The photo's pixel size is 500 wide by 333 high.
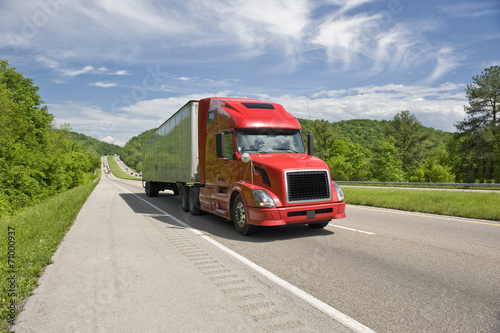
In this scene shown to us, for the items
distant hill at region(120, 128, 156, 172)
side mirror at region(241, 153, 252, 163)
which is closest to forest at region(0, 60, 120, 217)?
distant hill at region(120, 128, 156, 172)

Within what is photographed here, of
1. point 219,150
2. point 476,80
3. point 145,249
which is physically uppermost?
point 476,80

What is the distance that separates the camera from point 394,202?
1309 centimetres

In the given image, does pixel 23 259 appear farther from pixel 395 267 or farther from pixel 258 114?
pixel 395 267

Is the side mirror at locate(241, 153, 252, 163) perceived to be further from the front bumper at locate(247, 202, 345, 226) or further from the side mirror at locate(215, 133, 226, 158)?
the front bumper at locate(247, 202, 345, 226)

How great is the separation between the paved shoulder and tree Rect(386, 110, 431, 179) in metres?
58.4

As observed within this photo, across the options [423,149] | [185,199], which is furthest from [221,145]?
[423,149]

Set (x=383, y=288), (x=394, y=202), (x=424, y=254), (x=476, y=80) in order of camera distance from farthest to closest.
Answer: (x=476, y=80), (x=394, y=202), (x=424, y=254), (x=383, y=288)

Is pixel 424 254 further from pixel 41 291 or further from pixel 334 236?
pixel 41 291

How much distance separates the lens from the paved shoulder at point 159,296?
323 centimetres

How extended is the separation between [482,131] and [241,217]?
42815mm

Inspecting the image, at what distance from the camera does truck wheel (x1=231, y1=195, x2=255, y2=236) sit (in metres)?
7.35

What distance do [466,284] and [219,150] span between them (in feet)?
18.3

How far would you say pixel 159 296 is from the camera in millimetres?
3994

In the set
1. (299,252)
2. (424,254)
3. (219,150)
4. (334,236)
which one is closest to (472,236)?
(424,254)
